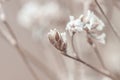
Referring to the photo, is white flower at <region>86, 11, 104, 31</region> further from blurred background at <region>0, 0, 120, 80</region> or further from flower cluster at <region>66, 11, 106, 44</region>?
blurred background at <region>0, 0, 120, 80</region>

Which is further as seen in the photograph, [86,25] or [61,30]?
[61,30]

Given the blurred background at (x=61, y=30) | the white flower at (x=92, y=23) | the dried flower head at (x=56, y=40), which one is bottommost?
the dried flower head at (x=56, y=40)

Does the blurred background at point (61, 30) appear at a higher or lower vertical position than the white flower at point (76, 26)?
higher

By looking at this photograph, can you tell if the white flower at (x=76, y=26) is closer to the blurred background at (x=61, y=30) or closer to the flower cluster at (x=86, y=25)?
the flower cluster at (x=86, y=25)

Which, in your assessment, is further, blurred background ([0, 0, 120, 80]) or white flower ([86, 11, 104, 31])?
blurred background ([0, 0, 120, 80])

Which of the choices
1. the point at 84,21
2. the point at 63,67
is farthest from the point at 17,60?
the point at 84,21

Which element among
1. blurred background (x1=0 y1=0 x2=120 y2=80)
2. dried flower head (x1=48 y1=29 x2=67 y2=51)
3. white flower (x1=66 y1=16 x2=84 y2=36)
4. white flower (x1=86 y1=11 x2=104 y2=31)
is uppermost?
blurred background (x1=0 y1=0 x2=120 y2=80)

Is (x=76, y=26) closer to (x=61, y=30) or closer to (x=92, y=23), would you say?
(x=92, y=23)

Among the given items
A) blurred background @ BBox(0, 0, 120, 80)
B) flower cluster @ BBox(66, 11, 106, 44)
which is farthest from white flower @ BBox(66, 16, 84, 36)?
blurred background @ BBox(0, 0, 120, 80)

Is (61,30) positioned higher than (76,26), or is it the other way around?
(61,30)

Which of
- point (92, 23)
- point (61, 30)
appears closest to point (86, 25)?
point (92, 23)

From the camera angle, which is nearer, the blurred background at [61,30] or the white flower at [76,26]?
the white flower at [76,26]

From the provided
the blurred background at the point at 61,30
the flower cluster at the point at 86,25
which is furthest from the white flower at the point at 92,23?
the blurred background at the point at 61,30
